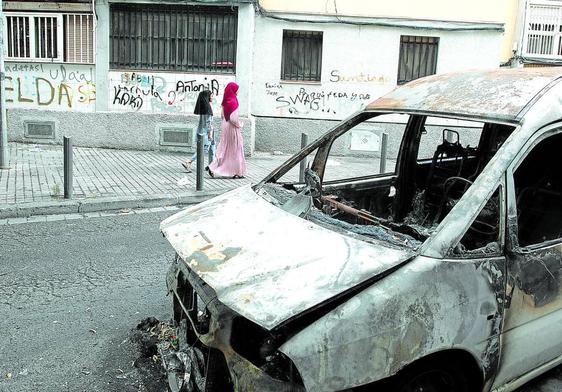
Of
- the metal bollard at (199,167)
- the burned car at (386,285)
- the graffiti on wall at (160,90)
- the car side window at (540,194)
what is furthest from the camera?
the graffiti on wall at (160,90)

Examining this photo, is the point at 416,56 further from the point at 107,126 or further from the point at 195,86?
the point at 107,126

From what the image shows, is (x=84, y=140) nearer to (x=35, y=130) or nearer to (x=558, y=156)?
(x=35, y=130)

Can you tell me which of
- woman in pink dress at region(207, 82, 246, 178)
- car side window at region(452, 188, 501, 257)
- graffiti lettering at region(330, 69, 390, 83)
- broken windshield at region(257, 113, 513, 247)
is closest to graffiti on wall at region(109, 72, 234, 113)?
graffiti lettering at region(330, 69, 390, 83)

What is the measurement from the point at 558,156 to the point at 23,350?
4033 mm

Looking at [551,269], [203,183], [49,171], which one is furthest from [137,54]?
[551,269]

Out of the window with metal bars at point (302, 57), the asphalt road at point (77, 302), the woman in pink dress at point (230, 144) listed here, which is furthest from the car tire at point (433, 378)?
the window with metal bars at point (302, 57)

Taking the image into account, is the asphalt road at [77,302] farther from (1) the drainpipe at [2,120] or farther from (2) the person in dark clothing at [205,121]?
(2) the person in dark clothing at [205,121]

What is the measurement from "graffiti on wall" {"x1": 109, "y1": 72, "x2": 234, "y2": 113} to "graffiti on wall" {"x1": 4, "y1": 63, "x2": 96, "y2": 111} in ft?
1.99

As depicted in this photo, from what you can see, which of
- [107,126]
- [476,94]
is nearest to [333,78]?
[107,126]

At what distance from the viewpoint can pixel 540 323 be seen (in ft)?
9.92

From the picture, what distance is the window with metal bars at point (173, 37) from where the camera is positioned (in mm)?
13273

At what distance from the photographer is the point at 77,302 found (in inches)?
182

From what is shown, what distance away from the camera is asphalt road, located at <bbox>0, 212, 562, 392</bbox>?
11.6 feet

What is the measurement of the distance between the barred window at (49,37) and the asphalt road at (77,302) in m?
7.34
